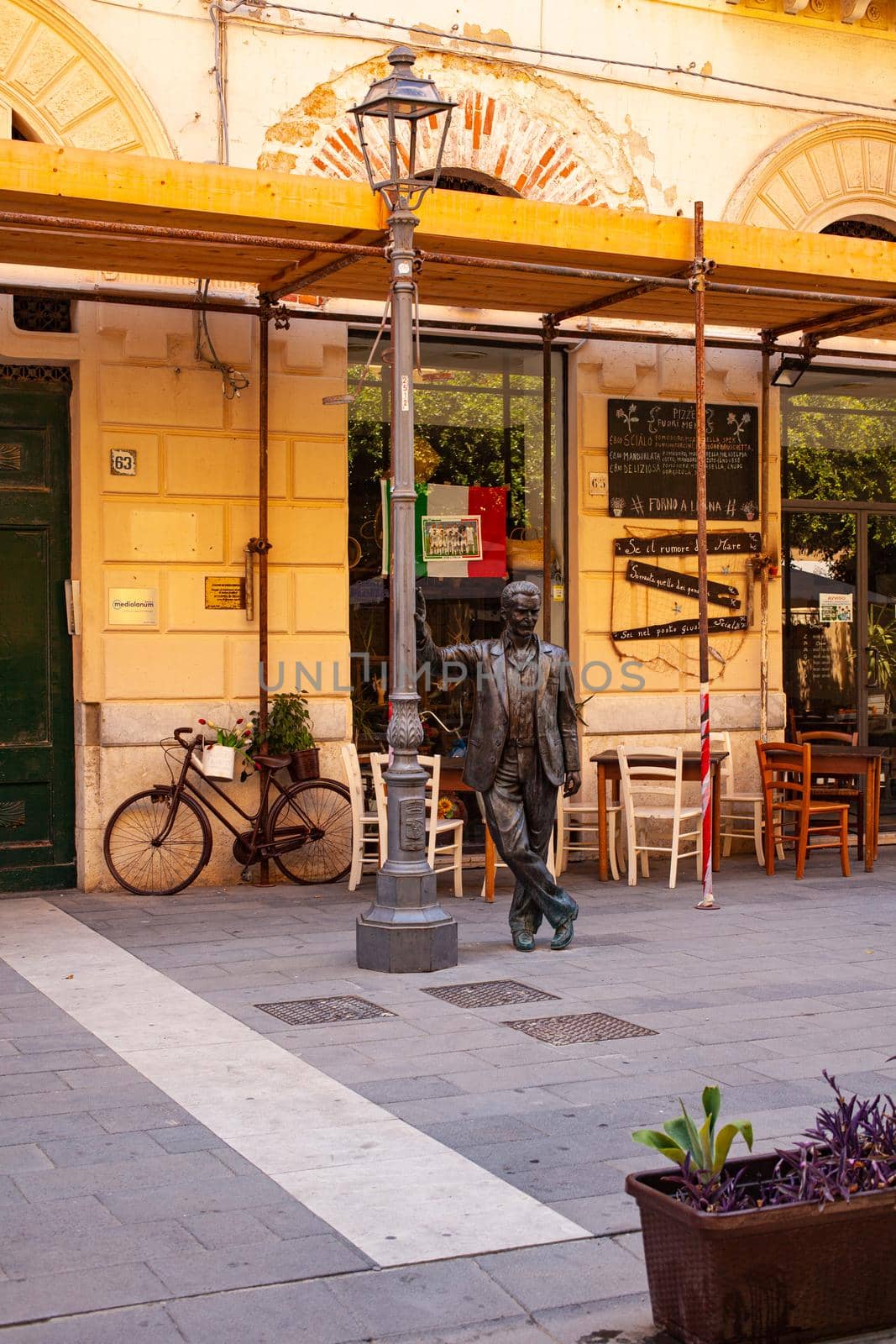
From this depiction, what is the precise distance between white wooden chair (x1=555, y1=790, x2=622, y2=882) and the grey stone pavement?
801mm

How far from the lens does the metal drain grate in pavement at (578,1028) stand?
7.09 meters

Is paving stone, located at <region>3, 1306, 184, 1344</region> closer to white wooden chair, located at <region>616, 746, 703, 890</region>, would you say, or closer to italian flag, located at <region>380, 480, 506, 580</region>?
white wooden chair, located at <region>616, 746, 703, 890</region>

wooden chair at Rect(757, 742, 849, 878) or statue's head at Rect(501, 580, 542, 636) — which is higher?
statue's head at Rect(501, 580, 542, 636)

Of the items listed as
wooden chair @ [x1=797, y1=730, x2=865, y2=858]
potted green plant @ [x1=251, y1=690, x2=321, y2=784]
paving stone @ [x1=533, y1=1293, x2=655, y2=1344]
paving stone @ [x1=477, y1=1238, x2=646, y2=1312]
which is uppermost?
potted green plant @ [x1=251, y1=690, x2=321, y2=784]

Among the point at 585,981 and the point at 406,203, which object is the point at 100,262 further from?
the point at 585,981

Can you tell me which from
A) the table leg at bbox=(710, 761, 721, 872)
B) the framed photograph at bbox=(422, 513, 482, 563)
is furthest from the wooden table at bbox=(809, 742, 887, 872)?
the framed photograph at bbox=(422, 513, 482, 563)

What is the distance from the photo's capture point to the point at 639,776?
40.4 feet

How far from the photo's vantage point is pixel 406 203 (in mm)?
8773

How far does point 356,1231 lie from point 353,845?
6504 millimetres

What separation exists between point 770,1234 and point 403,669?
5.21m

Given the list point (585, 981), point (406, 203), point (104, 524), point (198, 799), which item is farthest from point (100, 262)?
point (585, 981)

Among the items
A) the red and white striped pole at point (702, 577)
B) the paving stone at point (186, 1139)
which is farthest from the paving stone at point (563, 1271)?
the red and white striped pole at point (702, 577)

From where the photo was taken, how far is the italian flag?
12414 mm

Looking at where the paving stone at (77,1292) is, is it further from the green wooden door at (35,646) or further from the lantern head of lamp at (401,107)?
the green wooden door at (35,646)
